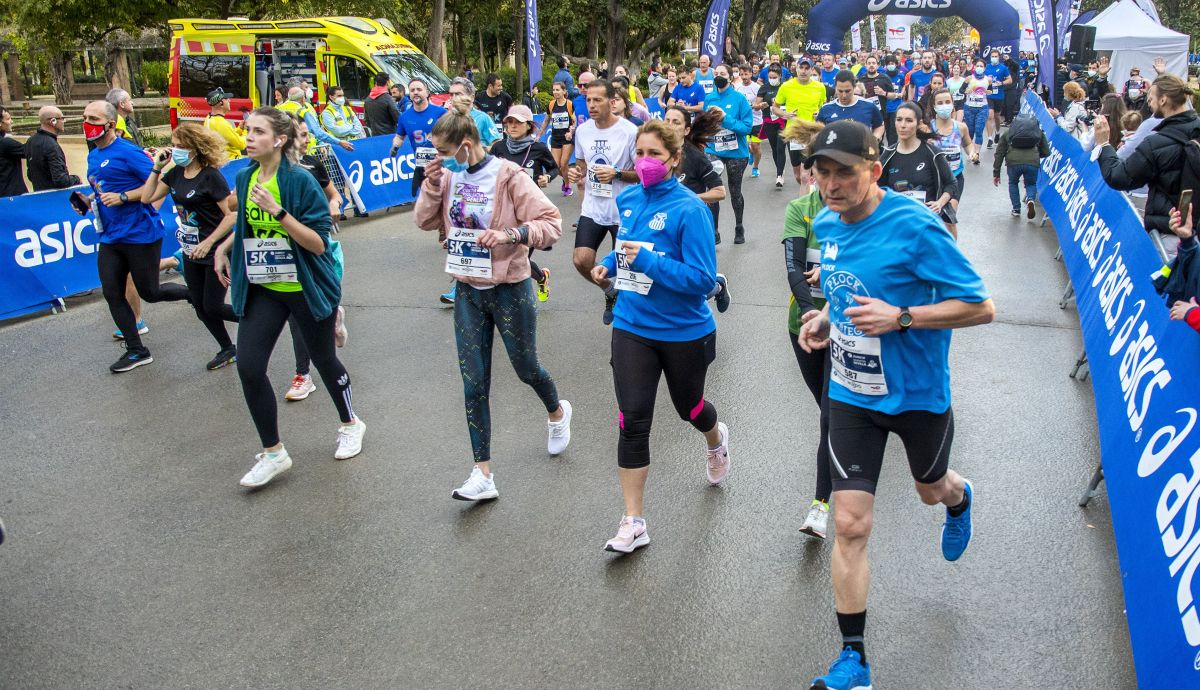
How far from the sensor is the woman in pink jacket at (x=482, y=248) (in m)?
4.67

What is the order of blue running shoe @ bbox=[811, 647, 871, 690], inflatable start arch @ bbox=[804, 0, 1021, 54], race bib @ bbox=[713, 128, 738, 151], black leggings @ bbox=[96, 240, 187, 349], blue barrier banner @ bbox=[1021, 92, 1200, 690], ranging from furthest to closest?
1. inflatable start arch @ bbox=[804, 0, 1021, 54]
2. race bib @ bbox=[713, 128, 738, 151]
3. black leggings @ bbox=[96, 240, 187, 349]
4. blue running shoe @ bbox=[811, 647, 871, 690]
5. blue barrier banner @ bbox=[1021, 92, 1200, 690]

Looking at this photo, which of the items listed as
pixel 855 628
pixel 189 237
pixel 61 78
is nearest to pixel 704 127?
pixel 189 237

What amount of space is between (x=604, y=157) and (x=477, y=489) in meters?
3.48

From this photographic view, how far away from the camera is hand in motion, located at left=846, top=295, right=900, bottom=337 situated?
10.2 feet

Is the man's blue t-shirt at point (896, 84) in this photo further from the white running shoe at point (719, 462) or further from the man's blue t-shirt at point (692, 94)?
the white running shoe at point (719, 462)

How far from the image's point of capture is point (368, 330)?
323 inches

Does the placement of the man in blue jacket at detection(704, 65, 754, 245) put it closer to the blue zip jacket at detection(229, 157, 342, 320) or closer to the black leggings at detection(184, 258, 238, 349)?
the black leggings at detection(184, 258, 238, 349)

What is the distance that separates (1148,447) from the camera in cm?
384

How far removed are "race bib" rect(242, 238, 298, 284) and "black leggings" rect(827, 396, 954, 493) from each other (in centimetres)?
292

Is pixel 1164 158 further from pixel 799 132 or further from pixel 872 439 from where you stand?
pixel 872 439

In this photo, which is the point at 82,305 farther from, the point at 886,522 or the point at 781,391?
the point at 886,522

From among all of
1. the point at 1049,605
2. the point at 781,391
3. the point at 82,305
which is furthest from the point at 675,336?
the point at 82,305

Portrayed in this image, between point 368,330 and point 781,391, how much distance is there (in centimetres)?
365

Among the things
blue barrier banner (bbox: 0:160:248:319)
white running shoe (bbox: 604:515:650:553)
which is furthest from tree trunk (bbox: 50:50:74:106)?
white running shoe (bbox: 604:515:650:553)
